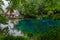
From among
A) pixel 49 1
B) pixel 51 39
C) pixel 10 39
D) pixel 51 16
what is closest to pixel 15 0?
pixel 49 1

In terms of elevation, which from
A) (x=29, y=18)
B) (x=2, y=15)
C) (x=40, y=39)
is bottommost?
(x=29, y=18)

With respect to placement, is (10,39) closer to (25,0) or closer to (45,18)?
(25,0)

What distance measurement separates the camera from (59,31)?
836 centimetres

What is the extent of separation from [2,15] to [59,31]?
236 centimetres

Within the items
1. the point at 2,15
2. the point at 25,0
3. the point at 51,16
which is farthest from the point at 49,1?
the point at 51,16

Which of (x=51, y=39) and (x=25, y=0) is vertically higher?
(x=25, y=0)

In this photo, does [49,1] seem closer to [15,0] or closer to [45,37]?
[15,0]

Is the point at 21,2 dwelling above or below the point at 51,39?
above

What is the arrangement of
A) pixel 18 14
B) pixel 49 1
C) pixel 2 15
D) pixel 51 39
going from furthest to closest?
pixel 18 14
pixel 51 39
pixel 2 15
pixel 49 1

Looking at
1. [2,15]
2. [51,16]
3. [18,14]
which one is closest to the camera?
[2,15]

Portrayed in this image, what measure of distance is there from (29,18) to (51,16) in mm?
3419

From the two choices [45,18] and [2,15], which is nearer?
[2,15]

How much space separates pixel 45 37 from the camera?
8195 millimetres

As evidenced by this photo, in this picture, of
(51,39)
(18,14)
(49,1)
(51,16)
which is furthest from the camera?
(18,14)
